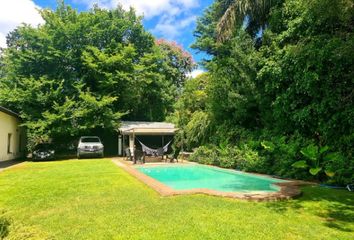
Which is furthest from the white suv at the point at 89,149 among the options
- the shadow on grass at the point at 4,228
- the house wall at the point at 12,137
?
the shadow on grass at the point at 4,228

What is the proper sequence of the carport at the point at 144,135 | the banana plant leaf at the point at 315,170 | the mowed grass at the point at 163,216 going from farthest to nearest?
the carport at the point at 144,135
the banana plant leaf at the point at 315,170
the mowed grass at the point at 163,216

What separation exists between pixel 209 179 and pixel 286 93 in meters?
5.23

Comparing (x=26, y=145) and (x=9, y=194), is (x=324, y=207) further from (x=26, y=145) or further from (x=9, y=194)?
(x=26, y=145)

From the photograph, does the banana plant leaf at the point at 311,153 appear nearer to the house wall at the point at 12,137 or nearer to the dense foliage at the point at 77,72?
the dense foliage at the point at 77,72

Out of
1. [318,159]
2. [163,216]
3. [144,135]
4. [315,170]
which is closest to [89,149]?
[144,135]

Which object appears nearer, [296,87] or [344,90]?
[344,90]

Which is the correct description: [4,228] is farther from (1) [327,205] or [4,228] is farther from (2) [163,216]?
(1) [327,205]

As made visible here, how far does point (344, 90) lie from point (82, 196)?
991cm

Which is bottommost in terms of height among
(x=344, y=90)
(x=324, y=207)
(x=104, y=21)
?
(x=324, y=207)

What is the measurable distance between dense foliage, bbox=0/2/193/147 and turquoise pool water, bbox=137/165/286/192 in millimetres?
10614

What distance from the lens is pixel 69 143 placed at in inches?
1070

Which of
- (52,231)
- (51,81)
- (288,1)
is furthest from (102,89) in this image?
(52,231)

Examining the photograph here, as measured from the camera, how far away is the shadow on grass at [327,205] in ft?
19.0

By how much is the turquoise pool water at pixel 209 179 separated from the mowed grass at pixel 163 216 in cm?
241
